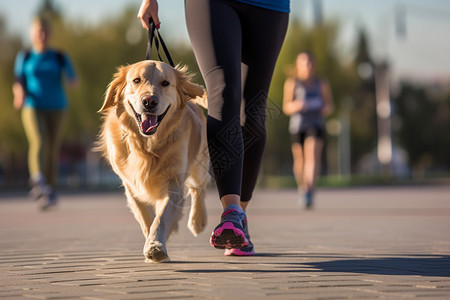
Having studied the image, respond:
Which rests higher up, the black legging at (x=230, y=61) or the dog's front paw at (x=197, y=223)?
the black legging at (x=230, y=61)

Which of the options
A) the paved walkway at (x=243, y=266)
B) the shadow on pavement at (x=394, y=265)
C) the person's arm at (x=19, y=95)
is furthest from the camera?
the person's arm at (x=19, y=95)

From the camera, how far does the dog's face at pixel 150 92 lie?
4.44m

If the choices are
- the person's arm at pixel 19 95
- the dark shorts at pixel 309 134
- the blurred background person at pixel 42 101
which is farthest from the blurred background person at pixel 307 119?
the person's arm at pixel 19 95

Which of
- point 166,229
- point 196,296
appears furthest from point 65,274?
point 196,296

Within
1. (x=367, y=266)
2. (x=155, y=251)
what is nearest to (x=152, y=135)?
(x=155, y=251)

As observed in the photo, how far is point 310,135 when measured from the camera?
1064 centimetres

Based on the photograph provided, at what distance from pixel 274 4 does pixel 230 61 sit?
0.51 meters

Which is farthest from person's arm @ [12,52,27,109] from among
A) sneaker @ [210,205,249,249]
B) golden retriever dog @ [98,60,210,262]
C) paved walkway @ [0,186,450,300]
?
sneaker @ [210,205,249,249]

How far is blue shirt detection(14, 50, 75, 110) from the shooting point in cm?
988

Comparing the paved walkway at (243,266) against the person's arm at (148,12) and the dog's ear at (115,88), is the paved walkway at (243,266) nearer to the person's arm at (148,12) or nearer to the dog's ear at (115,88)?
the dog's ear at (115,88)

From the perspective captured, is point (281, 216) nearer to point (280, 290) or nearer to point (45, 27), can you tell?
point (45, 27)

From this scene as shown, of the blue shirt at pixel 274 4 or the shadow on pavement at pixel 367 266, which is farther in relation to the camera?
the blue shirt at pixel 274 4

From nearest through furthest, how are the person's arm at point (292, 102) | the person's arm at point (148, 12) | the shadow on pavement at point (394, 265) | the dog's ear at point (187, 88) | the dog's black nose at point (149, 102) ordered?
the shadow on pavement at point (394, 265), the dog's black nose at point (149, 102), the person's arm at point (148, 12), the dog's ear at point (187, 88), the person's arm at point (292, 102)

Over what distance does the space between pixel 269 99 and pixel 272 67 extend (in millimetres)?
327
